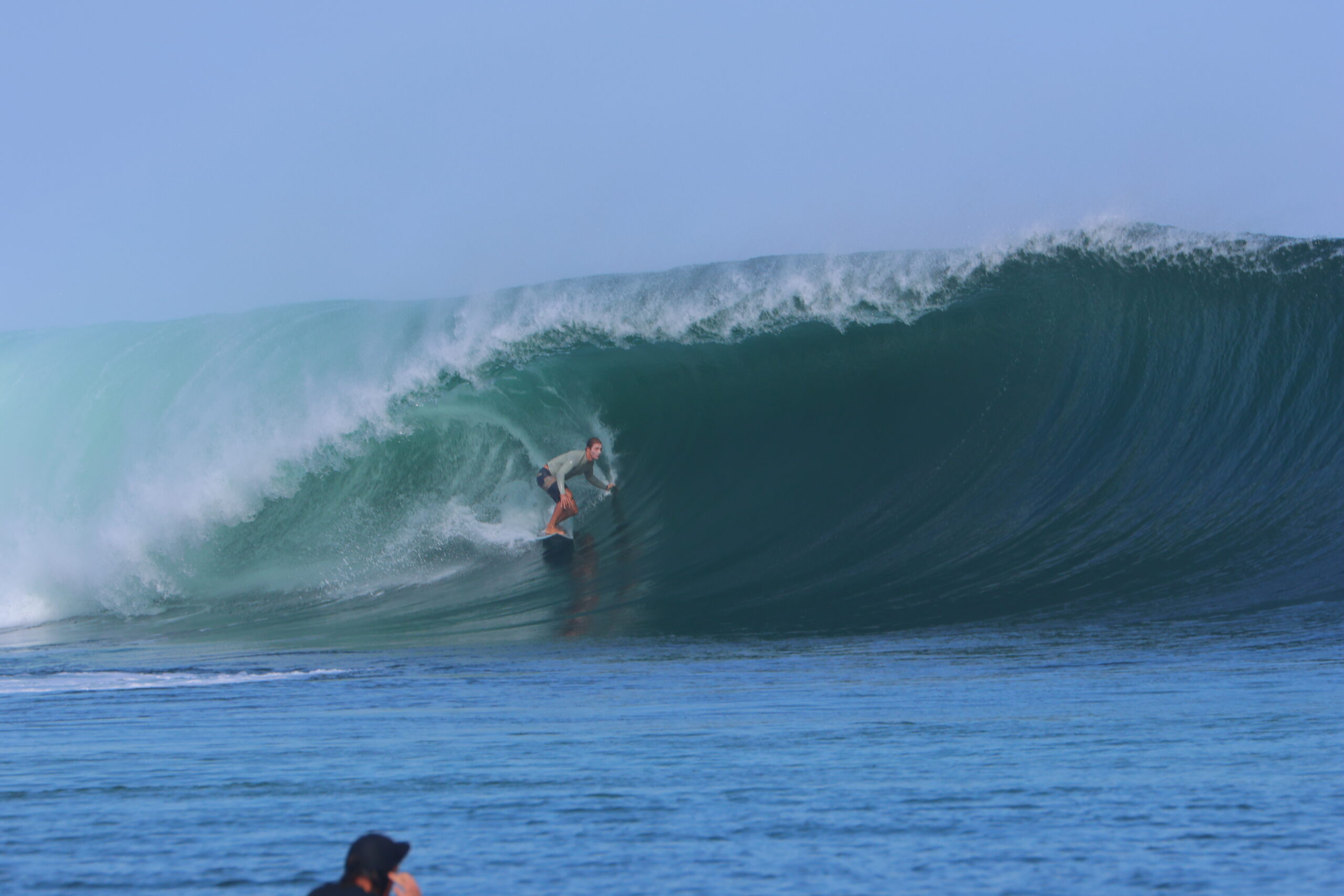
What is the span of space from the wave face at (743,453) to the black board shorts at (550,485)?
396 mm

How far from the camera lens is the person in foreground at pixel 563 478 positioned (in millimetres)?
9797

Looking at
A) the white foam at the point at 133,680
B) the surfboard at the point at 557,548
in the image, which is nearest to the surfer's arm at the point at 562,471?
the surfboard at the point at 557,548

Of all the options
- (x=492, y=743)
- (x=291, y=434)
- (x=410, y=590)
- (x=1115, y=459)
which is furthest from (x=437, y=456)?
(x=492, y=743)

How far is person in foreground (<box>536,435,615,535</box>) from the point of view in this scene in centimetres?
980

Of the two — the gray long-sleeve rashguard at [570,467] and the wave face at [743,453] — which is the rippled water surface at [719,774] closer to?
the wave face at [743,453]

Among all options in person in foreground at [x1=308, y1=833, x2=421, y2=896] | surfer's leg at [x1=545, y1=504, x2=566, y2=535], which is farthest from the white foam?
person in foreground at [x1=308, y1=833, x2=421, y2=896]

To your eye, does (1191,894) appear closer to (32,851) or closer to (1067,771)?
(1067,771)

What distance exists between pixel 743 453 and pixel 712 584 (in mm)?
3073

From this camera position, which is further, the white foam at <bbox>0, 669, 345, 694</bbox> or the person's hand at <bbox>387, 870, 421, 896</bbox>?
the white foam at <bbox>0, 669, 345, 694</bbox>

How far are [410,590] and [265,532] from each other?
8.09ft

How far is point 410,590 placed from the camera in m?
9.15

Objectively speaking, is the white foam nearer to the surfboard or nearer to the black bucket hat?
the surfboard

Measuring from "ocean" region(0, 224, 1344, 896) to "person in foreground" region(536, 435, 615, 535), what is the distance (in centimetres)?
33

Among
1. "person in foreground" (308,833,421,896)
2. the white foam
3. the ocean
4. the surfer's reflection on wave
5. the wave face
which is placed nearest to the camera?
"person in foreground" (308,833,421,896)
